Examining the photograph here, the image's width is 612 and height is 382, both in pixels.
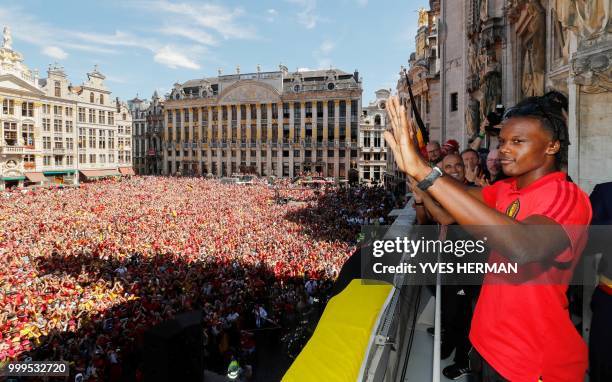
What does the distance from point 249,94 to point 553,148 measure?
74.9 metres

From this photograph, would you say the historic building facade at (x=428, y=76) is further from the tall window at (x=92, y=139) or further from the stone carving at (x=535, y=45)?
the tall window at (x=92, y=139)

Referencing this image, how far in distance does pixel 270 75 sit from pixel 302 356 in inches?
2912

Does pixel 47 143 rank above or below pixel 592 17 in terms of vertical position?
above

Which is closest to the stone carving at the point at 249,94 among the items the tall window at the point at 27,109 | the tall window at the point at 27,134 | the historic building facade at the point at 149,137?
the historic building facade at the point at 149,137

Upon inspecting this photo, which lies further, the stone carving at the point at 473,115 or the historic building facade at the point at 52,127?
the historic building facade at the point at 52,127

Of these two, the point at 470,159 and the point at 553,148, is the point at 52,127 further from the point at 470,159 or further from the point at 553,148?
the point at 553,148

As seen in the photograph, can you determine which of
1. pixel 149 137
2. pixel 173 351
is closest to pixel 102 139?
pixel 149 137

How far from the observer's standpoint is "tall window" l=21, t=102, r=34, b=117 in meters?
50.2

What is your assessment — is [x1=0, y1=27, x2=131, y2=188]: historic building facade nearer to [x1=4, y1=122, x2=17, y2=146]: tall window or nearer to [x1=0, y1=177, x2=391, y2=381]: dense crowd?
[x1=4, y1=122, x2=17, y2=146]: tall window

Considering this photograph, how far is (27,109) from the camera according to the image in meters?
50.7

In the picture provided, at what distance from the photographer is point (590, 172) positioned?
4602 mm

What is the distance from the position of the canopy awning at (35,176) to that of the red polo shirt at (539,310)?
192ft

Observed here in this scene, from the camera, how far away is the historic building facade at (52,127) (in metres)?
48.0

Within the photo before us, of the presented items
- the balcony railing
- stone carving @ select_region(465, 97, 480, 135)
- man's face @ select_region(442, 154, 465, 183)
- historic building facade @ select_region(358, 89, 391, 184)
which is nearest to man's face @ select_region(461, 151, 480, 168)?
man's face @ select_region(442, 154, 465, 183)
